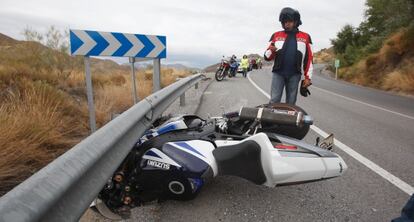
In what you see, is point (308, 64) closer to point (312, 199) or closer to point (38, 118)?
point (312, 199)

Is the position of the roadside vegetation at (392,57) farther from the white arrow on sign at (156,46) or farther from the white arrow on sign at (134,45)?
the white arrow on sign at (134,45)

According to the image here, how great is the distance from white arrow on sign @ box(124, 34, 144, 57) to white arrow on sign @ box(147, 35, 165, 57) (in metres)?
0.26

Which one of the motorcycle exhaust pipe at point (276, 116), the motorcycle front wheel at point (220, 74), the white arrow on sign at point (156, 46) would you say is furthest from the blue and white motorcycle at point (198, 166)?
the motorcycle front wheel at point (220, 74)

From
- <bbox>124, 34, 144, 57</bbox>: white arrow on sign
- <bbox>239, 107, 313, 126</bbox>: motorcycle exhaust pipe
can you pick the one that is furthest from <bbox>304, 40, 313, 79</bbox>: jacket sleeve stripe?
<bbox>124, 34, 144, 57</bbox>: white arrow on sign

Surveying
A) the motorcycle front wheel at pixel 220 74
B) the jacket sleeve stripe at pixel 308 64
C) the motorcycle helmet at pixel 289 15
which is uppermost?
the motorcycle helmet at pixel 289 15

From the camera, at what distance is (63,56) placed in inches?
478

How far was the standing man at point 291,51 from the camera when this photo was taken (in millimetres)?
4969

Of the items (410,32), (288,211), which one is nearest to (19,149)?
(288,211)

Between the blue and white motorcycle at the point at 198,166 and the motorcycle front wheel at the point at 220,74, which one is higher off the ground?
the blue and white motorcycle at the point at 198,166

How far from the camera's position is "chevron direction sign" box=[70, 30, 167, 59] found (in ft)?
15.9

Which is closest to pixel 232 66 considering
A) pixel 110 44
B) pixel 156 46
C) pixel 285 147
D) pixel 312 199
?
pixel 156 46

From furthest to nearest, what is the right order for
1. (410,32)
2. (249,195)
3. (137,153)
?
(410,32), (249,195), (137,153)

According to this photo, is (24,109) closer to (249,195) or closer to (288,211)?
(249,195)

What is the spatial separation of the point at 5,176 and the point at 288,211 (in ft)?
8.27
